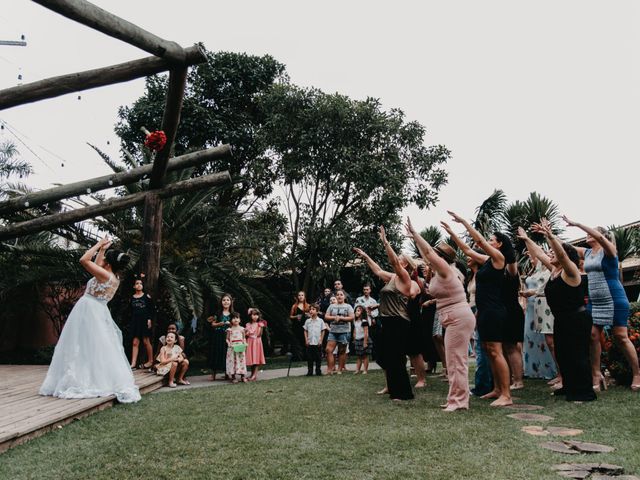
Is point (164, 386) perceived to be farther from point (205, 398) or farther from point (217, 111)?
point (217, 111)

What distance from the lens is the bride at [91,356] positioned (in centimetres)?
657

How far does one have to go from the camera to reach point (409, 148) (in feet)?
55.2

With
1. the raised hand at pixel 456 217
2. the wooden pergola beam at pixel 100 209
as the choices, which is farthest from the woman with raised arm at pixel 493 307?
the wooden pergola beam at pixel 100 209

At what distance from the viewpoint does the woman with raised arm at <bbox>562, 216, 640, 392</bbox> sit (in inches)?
250

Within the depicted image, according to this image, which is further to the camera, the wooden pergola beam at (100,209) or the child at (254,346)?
the child at (254,346)

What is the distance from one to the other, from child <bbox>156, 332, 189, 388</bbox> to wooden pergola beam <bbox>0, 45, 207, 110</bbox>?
15.1ft

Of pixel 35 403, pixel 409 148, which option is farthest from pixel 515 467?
pixel 409 148

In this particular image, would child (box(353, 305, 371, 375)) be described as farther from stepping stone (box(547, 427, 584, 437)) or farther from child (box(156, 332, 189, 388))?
stepping stone (box(547, 427, 584, 437))

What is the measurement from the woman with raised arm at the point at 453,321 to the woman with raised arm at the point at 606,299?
1.75m

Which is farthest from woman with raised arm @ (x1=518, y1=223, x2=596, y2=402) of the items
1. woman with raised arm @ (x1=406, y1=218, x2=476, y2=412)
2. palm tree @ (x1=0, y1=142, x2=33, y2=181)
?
palm tree @ (x1=0, y1=142, x2=33, y2=181)

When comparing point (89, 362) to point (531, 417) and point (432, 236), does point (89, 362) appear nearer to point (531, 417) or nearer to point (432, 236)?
point (531, 417)

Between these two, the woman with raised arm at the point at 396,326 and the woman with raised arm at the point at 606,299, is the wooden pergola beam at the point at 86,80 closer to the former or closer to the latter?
the woman with raised arm at the point at 396,326

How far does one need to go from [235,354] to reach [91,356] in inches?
140

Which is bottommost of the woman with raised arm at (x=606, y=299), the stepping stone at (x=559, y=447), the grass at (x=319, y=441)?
the stepping stone at (x=559, y=447)
